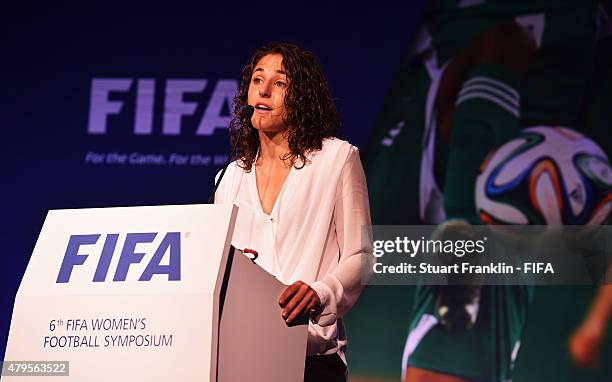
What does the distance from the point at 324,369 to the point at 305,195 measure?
17.9 inches

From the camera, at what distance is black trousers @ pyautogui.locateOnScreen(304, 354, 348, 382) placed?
2.07 meters

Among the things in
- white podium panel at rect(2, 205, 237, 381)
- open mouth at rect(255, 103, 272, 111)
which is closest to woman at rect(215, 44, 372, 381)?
open mouth at rect(255, 103, 272, 111)

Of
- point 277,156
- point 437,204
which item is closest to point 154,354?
point 277,156

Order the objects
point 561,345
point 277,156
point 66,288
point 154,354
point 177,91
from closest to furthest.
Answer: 1. point 154,354
2. point 66,288
3. point 277,156
4. point 561,345
5. point 177,91

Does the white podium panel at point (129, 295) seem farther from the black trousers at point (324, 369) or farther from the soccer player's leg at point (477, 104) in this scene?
the soccer player's leg at point (477, 104)

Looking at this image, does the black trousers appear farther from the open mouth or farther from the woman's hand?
the open mouth

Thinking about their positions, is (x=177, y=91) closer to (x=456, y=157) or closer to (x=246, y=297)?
(x=456, y=157)

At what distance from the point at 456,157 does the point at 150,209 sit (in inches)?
104

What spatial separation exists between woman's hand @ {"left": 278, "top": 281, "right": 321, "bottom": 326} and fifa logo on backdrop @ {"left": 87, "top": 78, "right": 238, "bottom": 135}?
8.29 ft

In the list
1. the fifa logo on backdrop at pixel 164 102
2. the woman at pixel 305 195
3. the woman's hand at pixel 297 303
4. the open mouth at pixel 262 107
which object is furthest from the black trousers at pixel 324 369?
the fifa logo on backdrop at pixel 164 102

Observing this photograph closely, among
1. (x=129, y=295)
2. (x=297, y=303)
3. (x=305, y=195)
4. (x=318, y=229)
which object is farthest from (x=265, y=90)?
(x=129, y=295)

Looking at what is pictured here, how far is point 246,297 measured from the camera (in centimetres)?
168

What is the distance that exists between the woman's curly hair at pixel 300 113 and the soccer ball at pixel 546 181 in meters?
1.77

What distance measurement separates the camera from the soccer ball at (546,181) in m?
4.05
